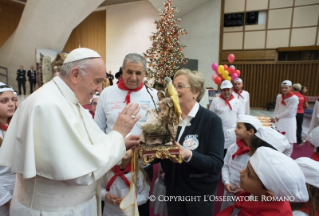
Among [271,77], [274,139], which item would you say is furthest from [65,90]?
[271,77]

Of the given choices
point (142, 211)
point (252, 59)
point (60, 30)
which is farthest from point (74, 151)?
point (252, 59)

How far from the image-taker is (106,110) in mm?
2299

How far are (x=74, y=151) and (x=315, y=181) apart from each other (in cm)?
168

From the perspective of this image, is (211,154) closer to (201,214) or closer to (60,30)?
(201,214)

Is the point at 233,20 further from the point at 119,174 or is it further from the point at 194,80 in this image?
the point at 119,174

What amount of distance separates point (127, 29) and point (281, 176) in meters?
15.1

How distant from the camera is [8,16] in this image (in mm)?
15234

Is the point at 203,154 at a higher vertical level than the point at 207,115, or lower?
lower

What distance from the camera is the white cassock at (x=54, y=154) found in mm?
1149

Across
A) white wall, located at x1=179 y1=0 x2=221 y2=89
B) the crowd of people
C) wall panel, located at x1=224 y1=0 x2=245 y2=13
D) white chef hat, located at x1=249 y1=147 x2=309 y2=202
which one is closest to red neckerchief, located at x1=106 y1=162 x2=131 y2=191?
the crowd of people

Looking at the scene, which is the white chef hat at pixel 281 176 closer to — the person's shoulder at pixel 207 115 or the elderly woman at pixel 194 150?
the elderly woman at pixel 194 150

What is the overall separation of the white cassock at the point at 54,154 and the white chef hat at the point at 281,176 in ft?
3.18

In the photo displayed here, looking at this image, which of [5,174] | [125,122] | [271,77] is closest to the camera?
[125,122]

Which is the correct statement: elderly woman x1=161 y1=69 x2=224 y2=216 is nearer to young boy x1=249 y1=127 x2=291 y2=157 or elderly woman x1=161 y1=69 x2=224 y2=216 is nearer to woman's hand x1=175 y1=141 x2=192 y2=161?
woman's hand x1=175 y1=141 x2=192 y2=161
